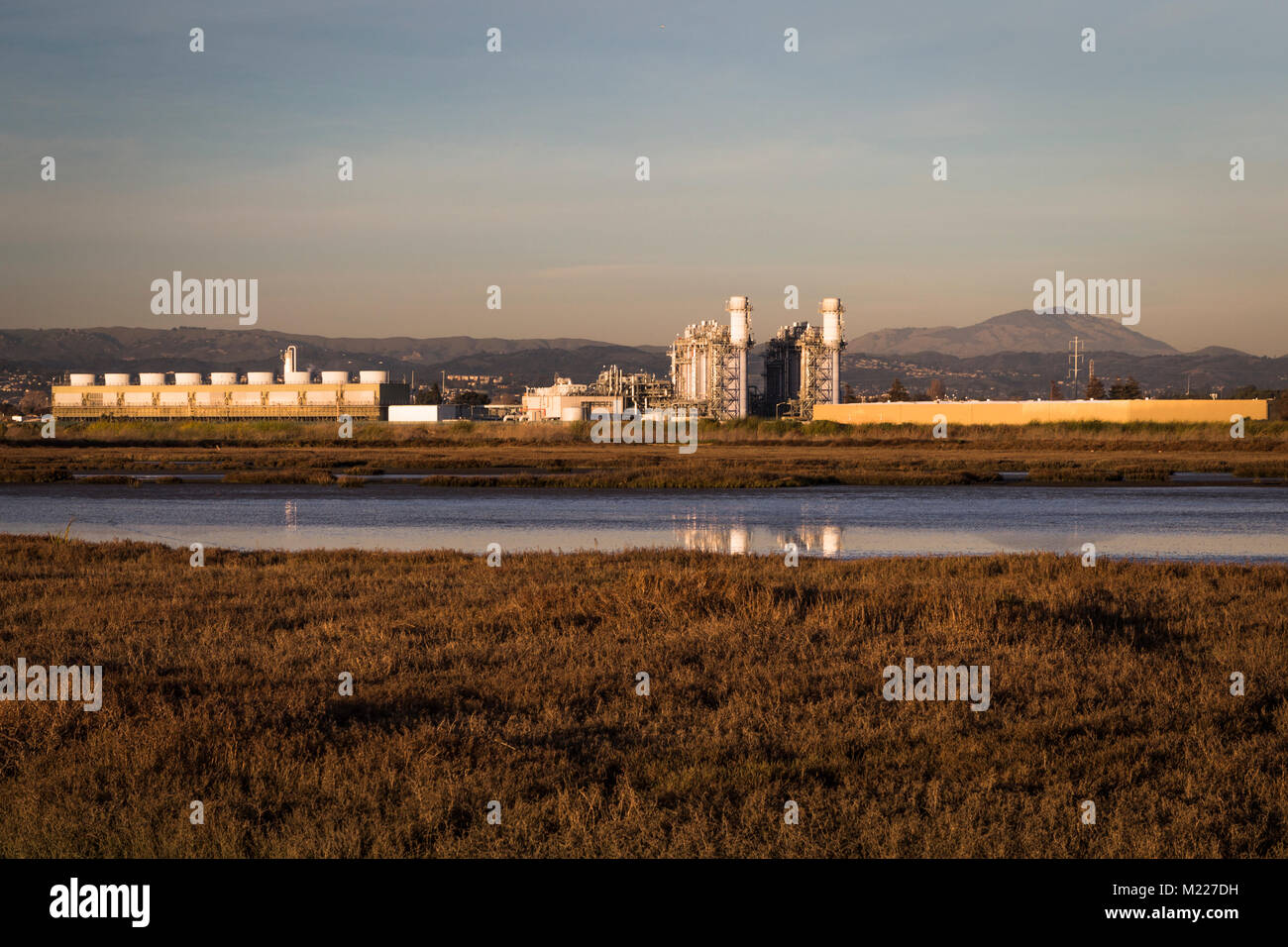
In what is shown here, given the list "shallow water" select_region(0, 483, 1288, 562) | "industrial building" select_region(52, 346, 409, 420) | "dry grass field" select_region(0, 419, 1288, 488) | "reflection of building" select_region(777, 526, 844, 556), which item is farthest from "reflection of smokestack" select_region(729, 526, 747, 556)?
"industrial building" select_region(52, 346, 409, 420)

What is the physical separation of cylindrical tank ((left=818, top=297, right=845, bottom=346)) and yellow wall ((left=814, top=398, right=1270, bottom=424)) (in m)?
5.76

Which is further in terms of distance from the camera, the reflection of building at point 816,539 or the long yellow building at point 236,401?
the long yellow building at point 236,401

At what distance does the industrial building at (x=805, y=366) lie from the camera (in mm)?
102688

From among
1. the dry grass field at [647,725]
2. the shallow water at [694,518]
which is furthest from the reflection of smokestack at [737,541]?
the dry grass field at [647,725]

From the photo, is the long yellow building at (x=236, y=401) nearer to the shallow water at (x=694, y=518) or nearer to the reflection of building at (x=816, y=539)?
the shallow water at (x=694, y=518)

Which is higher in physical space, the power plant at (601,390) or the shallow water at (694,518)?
the power plant at (601,390)

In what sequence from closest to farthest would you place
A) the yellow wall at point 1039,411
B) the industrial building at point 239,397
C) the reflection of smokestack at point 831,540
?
the reflection of smokestack at point 831,540 < the yellow wall at point 1039,411 < the industrial building at point 239,397

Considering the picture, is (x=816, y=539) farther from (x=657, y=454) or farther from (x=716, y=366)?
(x=716, y=366)

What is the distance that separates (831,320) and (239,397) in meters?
64.3

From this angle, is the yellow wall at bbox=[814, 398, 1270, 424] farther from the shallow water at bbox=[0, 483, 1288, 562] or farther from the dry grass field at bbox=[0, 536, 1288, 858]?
the dry grass field at bbox=[0, 536, 1288, 858]

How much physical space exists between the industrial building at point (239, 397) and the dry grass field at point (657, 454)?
25.0ft

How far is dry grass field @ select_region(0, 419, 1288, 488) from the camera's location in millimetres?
52719

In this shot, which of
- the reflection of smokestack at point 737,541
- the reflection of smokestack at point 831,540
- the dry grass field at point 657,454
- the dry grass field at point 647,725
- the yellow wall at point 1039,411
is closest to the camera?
the dry grass field at point 647,725
